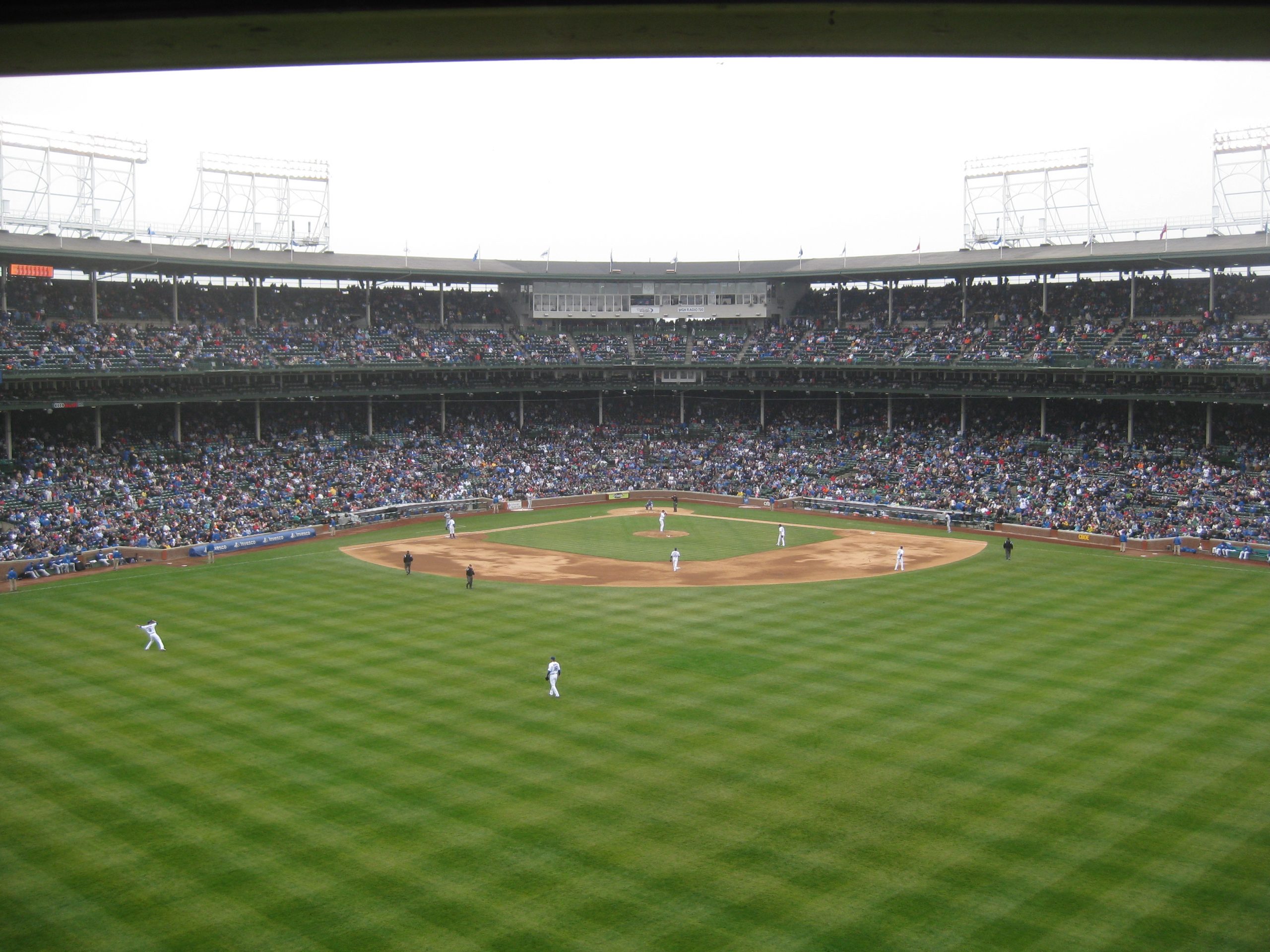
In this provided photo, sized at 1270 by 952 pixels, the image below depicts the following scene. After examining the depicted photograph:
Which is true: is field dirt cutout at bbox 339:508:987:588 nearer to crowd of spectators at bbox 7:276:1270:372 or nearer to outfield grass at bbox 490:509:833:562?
outfield grass at bbox 490:509:833:562

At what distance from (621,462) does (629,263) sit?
20409 millimetres

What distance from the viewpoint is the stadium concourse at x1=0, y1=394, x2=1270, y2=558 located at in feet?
165

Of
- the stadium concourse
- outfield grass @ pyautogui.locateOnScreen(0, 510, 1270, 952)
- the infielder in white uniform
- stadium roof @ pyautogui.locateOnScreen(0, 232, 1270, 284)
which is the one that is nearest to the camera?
outfield grass @ pyautogui.locateOnScreen(0, 510, 1270, 952)

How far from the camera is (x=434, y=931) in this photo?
1531 centimetres

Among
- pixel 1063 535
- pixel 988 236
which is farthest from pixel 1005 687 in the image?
pixel 988 236

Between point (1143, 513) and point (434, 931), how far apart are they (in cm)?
4704

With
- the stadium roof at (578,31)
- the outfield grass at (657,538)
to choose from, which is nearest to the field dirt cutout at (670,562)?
the outfield grass at (657,538)

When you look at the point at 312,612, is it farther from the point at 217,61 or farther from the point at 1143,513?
the point at 1143,513

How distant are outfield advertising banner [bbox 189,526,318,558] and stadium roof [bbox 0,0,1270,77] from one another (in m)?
43.6

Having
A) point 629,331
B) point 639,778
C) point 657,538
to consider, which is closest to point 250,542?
point 657,538

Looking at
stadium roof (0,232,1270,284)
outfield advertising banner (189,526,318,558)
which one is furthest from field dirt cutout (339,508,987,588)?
stadium roof (0,232,1270,284)

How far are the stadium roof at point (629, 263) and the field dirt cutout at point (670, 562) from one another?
2252 centimetres

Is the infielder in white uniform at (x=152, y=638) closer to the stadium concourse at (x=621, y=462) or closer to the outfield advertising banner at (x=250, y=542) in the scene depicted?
the stadium concourse at (x=621, y=462)

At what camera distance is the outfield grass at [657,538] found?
48.6 meters
